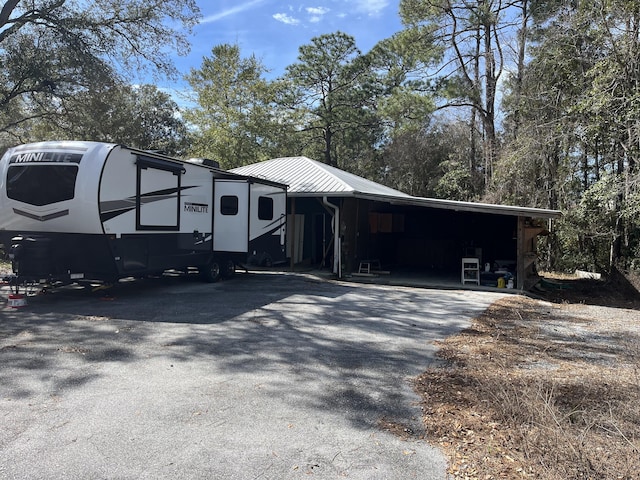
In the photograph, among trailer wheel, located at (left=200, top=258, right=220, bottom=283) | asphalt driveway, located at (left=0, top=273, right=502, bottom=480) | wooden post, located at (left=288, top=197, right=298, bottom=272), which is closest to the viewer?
asphalt driveway, located at (left=0, top=273, right=502, bottom=480)

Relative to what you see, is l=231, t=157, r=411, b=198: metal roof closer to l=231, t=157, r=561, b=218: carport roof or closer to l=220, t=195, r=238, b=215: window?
l=231, t=157, r=561, b=218: carport roof

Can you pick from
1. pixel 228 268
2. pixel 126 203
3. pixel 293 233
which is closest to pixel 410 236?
pixel 293 233

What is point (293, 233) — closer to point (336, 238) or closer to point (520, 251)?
point (336, 238)

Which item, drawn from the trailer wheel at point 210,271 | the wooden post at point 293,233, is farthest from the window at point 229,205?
the wooden post at point 293,233

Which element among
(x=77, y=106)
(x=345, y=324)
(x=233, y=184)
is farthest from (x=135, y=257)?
(x=77, y=106)

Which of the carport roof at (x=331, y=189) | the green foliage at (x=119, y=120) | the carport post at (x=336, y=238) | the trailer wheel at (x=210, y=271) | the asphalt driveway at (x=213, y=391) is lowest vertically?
the asphalt driveway at (x=213, y=391)

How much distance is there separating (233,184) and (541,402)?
884 centimetres

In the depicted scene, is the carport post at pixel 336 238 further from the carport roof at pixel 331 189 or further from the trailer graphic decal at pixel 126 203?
the trailer graphic decal at pixel 126 203

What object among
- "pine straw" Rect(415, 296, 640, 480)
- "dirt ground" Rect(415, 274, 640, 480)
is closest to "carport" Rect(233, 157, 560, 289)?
"dirt ground" Rect(415, 274, 640, 480)

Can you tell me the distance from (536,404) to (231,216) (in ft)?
28.8

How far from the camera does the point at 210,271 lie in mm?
11328

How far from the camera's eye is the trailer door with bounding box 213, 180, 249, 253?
11125 millimetres

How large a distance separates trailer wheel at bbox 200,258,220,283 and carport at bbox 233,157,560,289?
3.35 metres

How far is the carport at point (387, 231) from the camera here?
1353 cm
